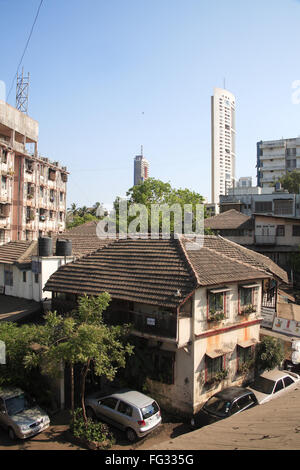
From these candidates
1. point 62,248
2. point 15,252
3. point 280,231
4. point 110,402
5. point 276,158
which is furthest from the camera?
point 276,158

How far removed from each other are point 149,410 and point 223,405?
9.34ft

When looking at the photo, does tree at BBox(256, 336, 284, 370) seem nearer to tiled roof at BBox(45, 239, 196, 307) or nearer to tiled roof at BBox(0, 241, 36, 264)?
tiled roof at BBox(45, 239, 196, 307)

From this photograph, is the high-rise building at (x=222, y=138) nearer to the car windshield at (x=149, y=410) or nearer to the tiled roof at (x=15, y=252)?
the tiled roof at (x=15, y=252)

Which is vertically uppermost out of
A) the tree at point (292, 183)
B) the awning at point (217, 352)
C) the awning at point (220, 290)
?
the tree at point (292, 183)

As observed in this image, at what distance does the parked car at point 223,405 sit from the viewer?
42.8ft

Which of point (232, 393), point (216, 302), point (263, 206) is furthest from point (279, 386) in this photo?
point (263, 206)

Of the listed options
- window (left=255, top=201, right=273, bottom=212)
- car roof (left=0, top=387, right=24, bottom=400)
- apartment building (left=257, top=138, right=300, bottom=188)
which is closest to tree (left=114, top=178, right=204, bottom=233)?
window (left=255, top=201, right=273, bottom=212)

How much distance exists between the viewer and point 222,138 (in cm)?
Answer: 10731

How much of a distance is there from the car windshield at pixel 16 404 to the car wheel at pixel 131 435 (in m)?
4.25

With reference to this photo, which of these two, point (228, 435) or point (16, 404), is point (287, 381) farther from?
point (16, 404)

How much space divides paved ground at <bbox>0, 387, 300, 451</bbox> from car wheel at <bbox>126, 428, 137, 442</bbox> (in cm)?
21

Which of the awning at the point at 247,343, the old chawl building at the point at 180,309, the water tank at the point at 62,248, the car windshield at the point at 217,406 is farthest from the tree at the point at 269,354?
the water tank at the point at 62,248

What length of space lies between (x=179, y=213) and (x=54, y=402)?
25.2 m

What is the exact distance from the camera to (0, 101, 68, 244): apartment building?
44.4 m
